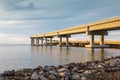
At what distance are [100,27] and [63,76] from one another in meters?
62.6

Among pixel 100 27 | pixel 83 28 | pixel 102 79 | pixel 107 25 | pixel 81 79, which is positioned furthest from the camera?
pixel 83 28

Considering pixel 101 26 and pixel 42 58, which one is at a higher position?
pixel 101 26

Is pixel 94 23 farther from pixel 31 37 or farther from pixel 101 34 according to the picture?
pixel 31 37

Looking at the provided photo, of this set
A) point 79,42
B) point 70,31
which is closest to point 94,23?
point 70,31

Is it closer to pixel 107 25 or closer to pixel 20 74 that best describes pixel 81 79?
pixel 20 74

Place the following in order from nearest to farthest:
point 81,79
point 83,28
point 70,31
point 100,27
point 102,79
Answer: point 102,79 < point 81,79 < point 100,27 < point 83,28 < point 70,31

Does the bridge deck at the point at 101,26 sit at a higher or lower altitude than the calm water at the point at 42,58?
higher

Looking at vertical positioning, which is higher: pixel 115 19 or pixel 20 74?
pixel 115 19

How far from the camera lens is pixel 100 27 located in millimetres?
73625

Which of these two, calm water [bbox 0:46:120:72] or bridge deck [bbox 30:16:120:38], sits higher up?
bridge deck [bbox 30:16:120:38]

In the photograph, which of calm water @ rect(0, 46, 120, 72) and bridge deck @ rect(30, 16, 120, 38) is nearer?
calm water @ rect(0, 46, 120, 72)

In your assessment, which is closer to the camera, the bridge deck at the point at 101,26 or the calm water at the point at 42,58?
the calm water at the point at 42,58

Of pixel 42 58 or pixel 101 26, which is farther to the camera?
pixel 101 26

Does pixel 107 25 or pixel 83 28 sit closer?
pixel 107 25
